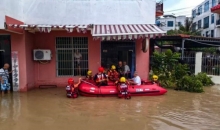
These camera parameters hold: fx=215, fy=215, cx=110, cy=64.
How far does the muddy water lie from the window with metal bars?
6.61ft

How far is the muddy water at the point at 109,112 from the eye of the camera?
18.7ft

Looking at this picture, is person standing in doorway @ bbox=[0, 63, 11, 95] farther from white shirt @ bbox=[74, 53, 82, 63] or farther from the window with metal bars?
white shirt @ bbox=[74, 53, 82, 63]

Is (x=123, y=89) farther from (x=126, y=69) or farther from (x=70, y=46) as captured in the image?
(x=70, y=46)

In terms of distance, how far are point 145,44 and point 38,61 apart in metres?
5.54

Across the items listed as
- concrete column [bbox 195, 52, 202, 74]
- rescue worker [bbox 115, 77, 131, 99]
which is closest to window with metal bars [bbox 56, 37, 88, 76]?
rescue worker [bbox 115, 77, 131, 99]

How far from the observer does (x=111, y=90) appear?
9.12 meters

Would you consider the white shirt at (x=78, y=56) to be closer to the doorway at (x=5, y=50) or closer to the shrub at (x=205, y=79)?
the doorway at (x=5, y=50)

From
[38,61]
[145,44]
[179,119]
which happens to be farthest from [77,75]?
[179,119]

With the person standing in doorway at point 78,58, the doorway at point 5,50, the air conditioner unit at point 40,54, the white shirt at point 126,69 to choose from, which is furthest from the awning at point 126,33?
the doorway at point 5,50

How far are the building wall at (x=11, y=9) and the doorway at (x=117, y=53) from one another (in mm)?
4280

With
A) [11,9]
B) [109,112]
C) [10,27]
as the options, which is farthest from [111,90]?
[11,9]

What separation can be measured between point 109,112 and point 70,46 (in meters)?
5.39

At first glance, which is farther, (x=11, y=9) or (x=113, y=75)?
(x=113, y=75)

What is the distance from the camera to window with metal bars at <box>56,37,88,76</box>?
11281 millimetres
